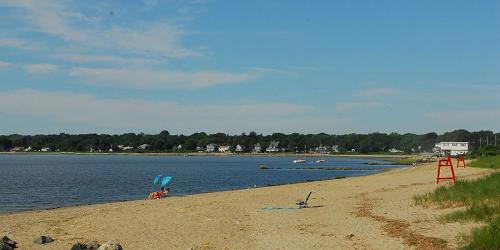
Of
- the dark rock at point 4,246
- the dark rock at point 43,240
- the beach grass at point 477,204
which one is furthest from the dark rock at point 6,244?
the beach grass at point 477,204

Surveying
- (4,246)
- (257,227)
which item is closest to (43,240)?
(4,246)

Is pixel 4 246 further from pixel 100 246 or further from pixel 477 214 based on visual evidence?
pixel 477 214

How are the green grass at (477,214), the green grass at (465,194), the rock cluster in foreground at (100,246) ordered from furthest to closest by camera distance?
1. the green grass at (465,194)
2. the green grass at (477,214)
3. the rock cluster in foreground at (100,246)

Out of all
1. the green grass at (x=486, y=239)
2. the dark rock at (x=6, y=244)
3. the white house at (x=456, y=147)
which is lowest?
the dark rock at (x=6, y=244)

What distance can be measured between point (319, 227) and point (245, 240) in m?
3.04

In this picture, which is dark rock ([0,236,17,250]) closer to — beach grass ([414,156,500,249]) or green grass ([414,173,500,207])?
beach grass ([414,156,500,249])

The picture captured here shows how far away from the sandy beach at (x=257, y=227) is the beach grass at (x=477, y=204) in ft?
2.13

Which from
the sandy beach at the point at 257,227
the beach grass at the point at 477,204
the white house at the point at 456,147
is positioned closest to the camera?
the beach grass at the point at 477,204

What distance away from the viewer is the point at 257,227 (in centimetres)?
1994

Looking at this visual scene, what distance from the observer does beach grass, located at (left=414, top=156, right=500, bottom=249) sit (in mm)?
12594

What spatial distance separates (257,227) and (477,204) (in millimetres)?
7599

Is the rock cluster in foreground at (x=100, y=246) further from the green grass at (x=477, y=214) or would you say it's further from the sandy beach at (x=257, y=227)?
the green grass at (x=477, y=214)

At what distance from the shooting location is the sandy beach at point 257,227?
52.9 ft

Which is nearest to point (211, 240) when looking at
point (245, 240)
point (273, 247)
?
point (245, 240)
